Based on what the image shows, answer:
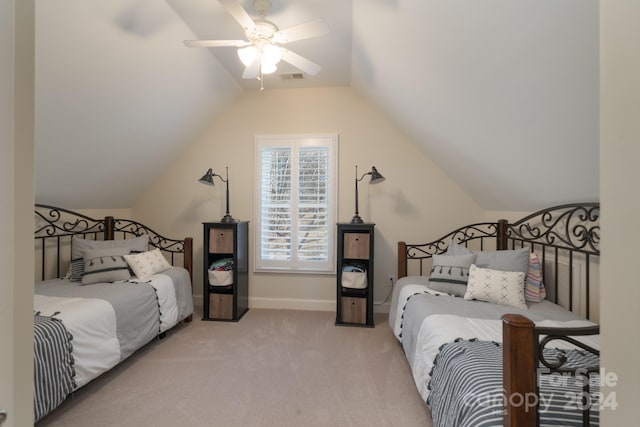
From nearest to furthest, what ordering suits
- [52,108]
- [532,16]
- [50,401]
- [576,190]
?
[532,16] → [50,401] → [576,190] → [52,108]

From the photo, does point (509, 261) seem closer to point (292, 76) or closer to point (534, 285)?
point (534, 285)

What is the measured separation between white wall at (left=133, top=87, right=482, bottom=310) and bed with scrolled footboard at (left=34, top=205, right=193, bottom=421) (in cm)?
60

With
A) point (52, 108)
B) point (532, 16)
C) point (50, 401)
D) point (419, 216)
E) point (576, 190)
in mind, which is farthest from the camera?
point (419, 216)

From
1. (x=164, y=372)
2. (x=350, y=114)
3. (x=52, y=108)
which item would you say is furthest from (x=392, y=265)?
(x=52, y=108)

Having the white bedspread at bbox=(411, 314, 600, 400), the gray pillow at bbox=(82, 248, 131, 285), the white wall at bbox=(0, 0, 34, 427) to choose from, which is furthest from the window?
the white wall at bbox=(0, 0, 34, 427)

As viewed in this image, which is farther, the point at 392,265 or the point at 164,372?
the point at 392,265

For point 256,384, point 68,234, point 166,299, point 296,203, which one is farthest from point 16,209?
point 68,234

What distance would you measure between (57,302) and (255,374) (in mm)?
1516

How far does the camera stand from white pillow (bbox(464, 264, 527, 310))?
2.13 meters

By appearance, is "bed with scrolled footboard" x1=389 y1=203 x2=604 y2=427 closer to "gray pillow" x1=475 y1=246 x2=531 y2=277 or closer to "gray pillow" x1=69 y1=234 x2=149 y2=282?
"gray pillow" x1=475 y1=246 x2=531 y2=277

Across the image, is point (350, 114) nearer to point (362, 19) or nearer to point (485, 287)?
point (362, 19)

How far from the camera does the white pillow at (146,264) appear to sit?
2829 millimetres

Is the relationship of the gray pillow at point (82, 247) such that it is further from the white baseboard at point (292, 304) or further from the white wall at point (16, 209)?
the white wall at point (16, 209)

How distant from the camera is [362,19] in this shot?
2.17m
